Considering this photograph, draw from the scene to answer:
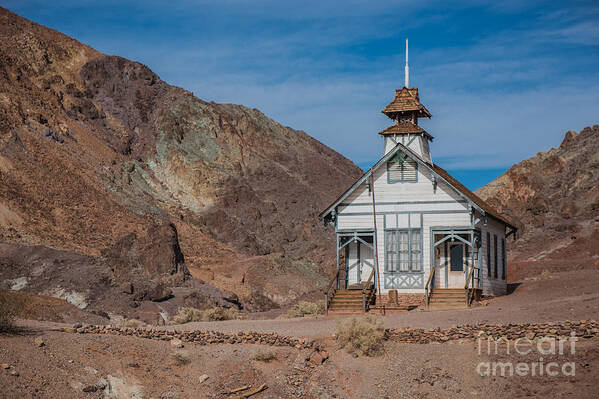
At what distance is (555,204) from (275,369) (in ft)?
199

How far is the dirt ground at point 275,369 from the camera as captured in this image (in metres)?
15.3

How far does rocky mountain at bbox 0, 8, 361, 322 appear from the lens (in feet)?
182

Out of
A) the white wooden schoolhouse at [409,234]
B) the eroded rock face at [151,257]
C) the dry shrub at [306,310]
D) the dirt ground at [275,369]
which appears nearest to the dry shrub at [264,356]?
the dirt ground at [275,369]

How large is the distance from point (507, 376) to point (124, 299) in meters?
34.0

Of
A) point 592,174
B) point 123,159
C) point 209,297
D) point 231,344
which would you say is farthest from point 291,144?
point 231,344

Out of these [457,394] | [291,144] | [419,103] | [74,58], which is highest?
[74,58]

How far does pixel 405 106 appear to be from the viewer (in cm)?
3250

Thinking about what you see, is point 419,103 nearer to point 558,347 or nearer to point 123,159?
point 558,347

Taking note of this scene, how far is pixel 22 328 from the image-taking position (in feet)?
60.1

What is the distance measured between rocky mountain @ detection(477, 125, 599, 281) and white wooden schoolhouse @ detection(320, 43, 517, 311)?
857 inches

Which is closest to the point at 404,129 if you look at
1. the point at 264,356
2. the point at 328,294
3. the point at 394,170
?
the point at 394,170

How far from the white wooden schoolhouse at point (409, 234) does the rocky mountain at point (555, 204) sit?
21.8 metres

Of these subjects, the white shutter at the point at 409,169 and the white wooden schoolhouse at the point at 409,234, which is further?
the white shutter at the point at 409,169

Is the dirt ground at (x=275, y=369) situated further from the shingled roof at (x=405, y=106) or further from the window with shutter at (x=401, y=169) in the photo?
the shingled roof at (x=405, y=106)
